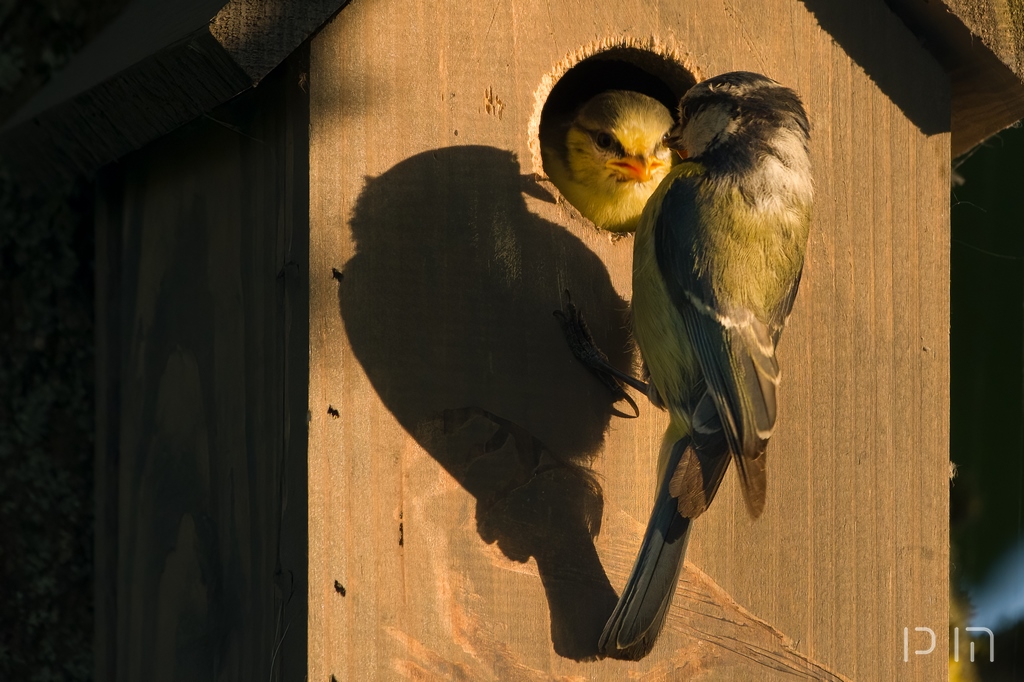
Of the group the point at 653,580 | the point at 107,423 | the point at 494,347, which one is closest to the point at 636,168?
the point at 494,347

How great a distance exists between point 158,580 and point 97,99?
896 millimetres

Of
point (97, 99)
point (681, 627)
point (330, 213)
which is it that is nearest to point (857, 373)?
point (681, 627)

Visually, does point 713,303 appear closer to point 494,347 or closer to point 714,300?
point 714,300

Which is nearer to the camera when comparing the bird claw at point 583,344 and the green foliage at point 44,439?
the bird claw at point 583,344

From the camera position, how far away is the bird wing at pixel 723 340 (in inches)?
72.9

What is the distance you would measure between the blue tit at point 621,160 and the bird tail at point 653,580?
76 centimetres

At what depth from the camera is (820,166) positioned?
2.32 metres

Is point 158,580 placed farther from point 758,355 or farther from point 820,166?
point 820,166

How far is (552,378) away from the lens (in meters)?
1.98

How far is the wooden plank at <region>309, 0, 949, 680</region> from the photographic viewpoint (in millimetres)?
1771

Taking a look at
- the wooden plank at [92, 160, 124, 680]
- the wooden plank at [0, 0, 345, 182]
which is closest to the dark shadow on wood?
the wooden plank at [0, 0, 345, 182]

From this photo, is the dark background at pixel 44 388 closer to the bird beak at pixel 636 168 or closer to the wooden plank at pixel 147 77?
the wooden plank at pixel 147 77

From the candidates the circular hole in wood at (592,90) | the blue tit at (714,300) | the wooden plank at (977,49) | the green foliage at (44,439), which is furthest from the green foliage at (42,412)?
the wooden plank at (977,49)

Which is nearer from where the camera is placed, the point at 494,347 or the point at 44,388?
the point at 494,347
